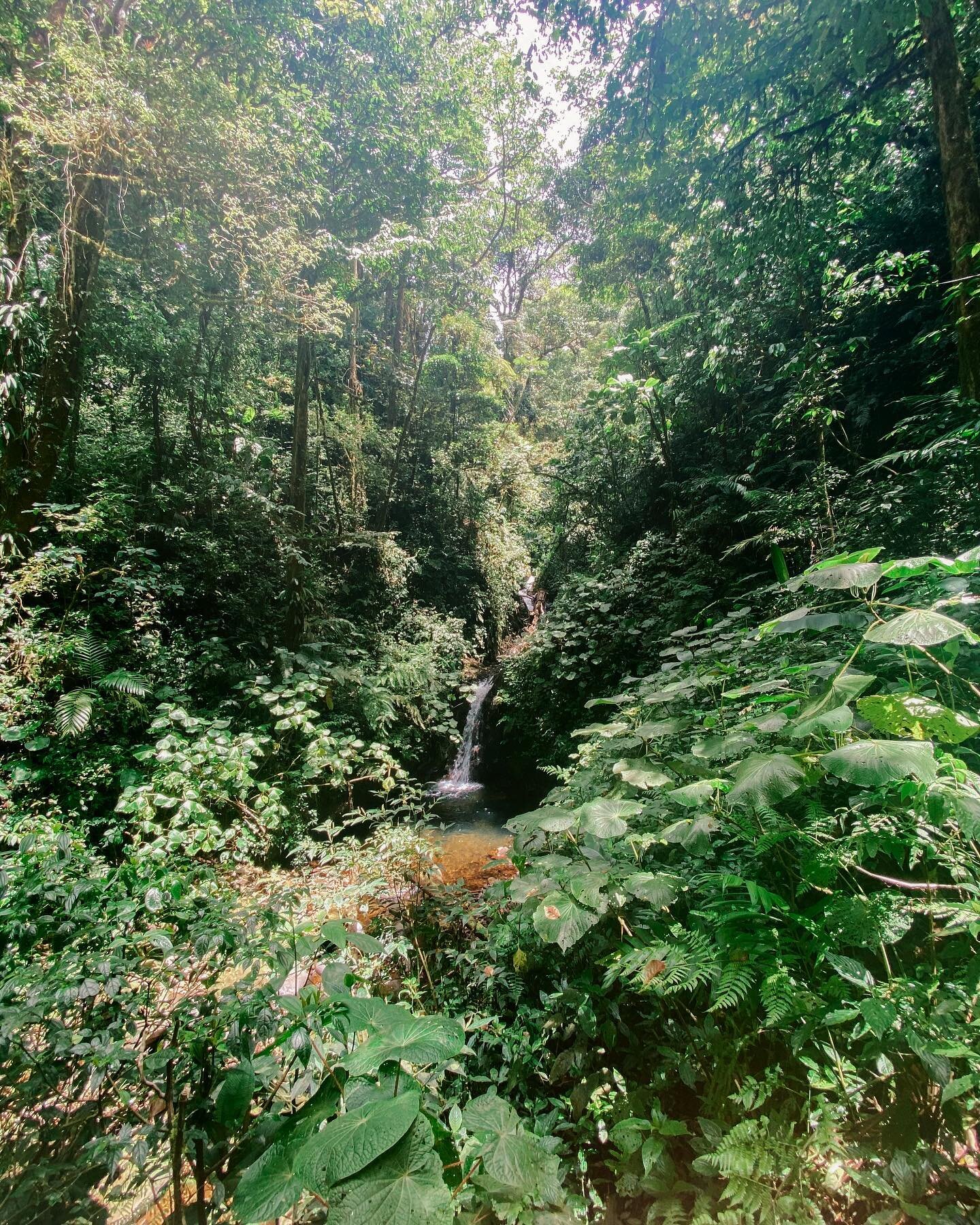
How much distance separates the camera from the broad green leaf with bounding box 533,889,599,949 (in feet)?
4.86

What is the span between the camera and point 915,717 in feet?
4.01

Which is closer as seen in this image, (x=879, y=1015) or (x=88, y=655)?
(x=879, y=1015)

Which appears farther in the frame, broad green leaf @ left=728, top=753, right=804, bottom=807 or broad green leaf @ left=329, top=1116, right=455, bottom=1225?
broad green leaf @ left=728, top=753, right=804, bottom=807

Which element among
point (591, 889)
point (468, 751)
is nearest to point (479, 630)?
point (468, 751)

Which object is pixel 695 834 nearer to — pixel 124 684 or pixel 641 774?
pixel 641 774

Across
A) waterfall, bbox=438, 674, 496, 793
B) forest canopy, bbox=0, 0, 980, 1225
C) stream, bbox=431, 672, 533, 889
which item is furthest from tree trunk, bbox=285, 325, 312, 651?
waterfall, bbox=438, 674, 496, 793

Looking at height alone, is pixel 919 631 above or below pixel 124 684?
below

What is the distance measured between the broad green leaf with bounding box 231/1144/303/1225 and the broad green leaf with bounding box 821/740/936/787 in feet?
4.35

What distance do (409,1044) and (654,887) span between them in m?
0.83

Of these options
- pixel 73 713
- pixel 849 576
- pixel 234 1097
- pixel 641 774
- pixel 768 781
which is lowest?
pixel 234 1097

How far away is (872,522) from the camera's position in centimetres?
395

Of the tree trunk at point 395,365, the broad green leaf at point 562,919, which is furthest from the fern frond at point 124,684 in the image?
the tree trunk at point 395,365

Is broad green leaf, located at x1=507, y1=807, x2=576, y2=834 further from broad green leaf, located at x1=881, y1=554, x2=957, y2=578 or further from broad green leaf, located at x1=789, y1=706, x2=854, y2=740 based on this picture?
broad green leaf, located at x1=881, y1=554, x2=957, y2=578

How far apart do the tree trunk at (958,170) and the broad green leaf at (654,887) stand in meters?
3.42
